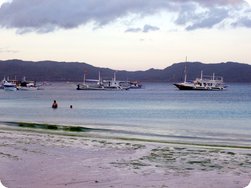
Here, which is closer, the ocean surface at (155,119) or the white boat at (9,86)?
the ocean surface at (155,119)

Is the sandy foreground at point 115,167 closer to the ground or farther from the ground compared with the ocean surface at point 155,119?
farther from the ground

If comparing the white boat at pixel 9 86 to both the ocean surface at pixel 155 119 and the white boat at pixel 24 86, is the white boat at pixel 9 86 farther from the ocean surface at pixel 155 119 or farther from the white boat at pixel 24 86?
the ocean surface at pixel 155 119

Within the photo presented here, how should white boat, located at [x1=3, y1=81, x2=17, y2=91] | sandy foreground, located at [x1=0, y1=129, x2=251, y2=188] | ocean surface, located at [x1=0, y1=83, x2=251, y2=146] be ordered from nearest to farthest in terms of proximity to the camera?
sandy foreground, located at [x1=0, y1=129, x2=251, y2=188], ocean surface, located at [x1=0, y1=83, x2=251, y2=146], white boat, located at [x1=3, y1=81, x2=17, y2=91]

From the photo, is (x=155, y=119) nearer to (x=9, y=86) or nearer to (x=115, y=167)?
(x=115, y=167)

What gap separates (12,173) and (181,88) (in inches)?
3866

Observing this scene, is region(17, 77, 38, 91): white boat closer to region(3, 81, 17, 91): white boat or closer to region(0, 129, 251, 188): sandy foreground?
region(3, 81, 17, 91): white boat

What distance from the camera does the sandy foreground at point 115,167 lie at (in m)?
6.42

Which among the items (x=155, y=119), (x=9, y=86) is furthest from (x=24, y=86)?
(x=155, y=119)

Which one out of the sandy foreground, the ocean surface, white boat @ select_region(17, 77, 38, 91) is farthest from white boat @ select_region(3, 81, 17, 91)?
the sandy foreground

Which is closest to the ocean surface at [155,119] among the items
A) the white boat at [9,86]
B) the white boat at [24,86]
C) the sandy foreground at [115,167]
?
the sandy foreground at [115,167]

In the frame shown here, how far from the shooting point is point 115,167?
27.0ft

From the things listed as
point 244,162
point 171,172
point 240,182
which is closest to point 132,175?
point 171,172

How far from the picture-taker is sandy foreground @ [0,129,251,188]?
6.42 metres

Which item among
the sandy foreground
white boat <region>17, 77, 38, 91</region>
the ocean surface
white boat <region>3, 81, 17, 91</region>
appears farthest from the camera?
white boat <region>17, 77, 38, 91</region>
